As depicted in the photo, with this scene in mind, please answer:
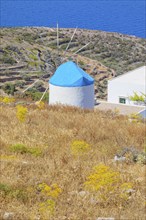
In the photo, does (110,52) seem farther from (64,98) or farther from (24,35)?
(64,98)

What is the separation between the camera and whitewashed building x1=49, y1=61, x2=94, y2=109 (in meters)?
17.1

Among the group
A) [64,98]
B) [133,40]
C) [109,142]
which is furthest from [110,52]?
[109,142]

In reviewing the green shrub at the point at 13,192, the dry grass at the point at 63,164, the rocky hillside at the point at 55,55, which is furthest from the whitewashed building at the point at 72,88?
the green shrub at the point at 13,192

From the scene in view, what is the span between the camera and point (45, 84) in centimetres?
3938

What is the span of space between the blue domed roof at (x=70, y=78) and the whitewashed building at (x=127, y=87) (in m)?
8.36

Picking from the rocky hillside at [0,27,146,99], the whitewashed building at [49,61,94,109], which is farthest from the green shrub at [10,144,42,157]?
the rocky hillside at [0,27,146,99]

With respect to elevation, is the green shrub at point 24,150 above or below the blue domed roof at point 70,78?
below

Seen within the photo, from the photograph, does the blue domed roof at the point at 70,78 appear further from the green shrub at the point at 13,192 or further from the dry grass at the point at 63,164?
the green shrub at the point at 13,192

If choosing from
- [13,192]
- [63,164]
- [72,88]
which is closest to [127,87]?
[72,88]

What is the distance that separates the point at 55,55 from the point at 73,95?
2642cm

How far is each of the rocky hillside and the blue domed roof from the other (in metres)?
8.46

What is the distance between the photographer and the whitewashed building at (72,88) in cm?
1709

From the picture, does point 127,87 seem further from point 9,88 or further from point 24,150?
point 24,150

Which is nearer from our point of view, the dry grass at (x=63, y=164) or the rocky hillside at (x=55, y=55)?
the dry grass at (x=63, y=164)
